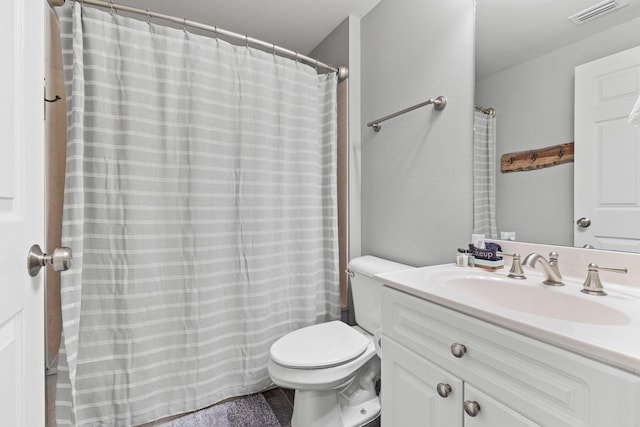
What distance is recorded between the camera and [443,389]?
2.75 ft

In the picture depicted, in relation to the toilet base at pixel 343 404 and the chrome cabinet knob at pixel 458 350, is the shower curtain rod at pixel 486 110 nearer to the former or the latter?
the chrome cabinet knob at pixel 458 350

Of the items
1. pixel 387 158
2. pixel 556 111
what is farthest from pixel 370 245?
pixel 556 111

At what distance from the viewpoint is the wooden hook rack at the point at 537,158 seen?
106 cm

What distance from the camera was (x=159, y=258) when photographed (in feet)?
4.69

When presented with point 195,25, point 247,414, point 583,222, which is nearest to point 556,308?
point 583,222

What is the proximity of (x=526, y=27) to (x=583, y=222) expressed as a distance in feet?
2.54

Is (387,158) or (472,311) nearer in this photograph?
(472,311)

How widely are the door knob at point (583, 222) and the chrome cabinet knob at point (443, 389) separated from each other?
71 centimetres

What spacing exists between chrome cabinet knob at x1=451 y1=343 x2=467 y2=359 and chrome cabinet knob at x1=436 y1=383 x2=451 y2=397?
0.11 m

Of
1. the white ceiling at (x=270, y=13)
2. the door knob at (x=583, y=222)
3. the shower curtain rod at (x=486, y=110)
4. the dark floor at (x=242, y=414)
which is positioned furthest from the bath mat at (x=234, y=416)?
the white ceiling at (x=270, y=13)

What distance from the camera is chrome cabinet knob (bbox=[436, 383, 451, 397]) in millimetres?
830

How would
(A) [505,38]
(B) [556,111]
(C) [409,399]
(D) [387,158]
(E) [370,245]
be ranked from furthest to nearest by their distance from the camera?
(E) [370,245], (D) [387,158], (A) [505,38], (B) [556,111], (C) [409,399]

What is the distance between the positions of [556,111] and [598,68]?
0.52ft

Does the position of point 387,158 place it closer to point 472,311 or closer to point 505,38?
point 505,38
